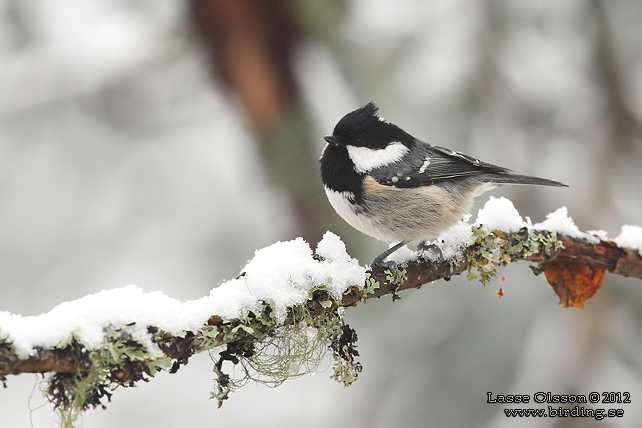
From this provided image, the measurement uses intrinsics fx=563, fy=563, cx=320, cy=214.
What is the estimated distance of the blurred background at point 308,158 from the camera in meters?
3.50

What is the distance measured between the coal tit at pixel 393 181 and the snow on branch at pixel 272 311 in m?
0.16

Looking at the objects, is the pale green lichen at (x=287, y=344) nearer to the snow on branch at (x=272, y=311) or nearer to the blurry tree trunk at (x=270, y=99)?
the snow on branch at (x=272, y=311)

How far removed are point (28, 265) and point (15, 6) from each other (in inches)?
75.0

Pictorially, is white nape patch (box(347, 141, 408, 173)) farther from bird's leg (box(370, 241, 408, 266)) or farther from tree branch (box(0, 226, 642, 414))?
tree branch (box(0, 226, 642, 414))

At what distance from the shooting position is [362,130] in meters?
2.42

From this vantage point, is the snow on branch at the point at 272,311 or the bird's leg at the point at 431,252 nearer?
the snow on branch at the point at 272,311

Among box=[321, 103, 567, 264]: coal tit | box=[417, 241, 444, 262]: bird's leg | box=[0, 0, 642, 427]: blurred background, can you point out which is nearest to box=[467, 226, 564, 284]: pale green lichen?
box=[417, 241, 444, 262]: bird's leg

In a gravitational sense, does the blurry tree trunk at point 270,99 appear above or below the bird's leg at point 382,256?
above

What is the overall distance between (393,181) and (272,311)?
3.51 feet

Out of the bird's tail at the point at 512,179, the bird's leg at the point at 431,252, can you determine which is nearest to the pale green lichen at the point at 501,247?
the bird's leg at the point at 431,252

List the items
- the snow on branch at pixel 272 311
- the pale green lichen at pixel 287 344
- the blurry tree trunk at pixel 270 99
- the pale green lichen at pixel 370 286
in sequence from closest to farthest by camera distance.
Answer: the snow on branch at pixel 272 311, the pale green lichen at pixel 287 344, the pale green lichen at pixel 370 286, the blurry tree trunk at pixel 270 99

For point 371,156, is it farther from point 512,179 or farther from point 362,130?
point 512,179

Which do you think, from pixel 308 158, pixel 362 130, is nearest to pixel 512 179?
pixel 362 130

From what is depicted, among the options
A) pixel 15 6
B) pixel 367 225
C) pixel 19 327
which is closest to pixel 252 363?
pixel 19 327
